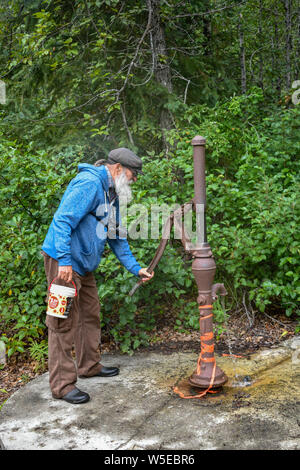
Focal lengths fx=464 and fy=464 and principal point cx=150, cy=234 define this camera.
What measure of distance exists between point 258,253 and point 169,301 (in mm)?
1087

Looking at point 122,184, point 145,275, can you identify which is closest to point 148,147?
point 122,184

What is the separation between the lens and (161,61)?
6141 millimetres

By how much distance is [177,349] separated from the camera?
404 centimetres

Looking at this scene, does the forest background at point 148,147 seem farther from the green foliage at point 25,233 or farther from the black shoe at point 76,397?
the black shoe at point 76,397

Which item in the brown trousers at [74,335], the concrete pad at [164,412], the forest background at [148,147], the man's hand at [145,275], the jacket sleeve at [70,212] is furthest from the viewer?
the forest background at [148,147]

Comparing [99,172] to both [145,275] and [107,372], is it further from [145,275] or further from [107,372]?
[107,372]

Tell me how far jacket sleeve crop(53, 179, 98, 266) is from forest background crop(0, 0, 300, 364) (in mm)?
929

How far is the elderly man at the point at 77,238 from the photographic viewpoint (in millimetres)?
3078

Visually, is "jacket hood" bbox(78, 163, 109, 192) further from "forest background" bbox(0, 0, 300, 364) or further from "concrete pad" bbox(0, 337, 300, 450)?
"concrete pad" bbox(0, 337, 300, 450)

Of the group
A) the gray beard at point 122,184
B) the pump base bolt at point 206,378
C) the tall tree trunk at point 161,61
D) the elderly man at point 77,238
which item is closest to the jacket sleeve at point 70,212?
the elderly man at point 77,238

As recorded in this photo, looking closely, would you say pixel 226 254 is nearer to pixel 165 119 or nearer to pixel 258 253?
pixel 258 253

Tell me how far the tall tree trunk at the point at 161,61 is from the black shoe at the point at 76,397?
3.83 metres

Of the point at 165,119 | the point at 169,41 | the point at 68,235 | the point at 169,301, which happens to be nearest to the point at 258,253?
the point at 169,301
